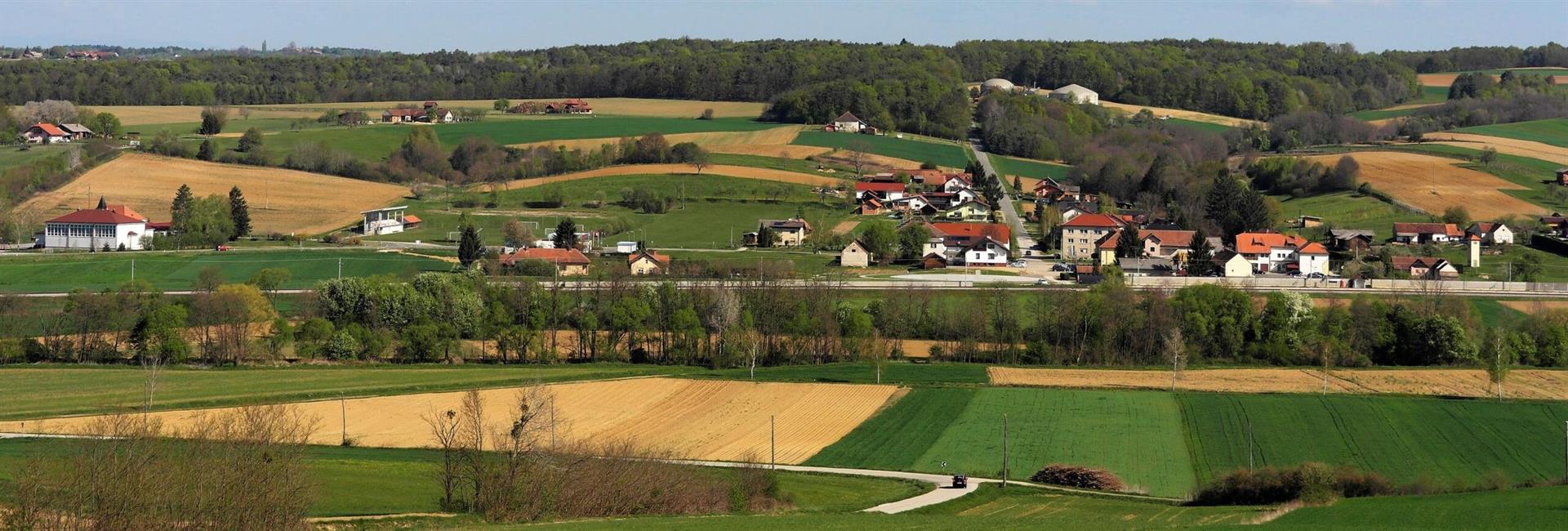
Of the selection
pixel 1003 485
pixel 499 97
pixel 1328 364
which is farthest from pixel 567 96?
pixel 1003 485

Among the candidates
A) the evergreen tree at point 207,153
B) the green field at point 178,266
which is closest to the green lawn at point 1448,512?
the green field at point 178,266

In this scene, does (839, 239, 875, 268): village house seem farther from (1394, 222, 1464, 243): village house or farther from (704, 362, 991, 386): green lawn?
(1394, 222, 1464, 243): village house

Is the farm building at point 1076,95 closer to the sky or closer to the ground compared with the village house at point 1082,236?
closer to the sky

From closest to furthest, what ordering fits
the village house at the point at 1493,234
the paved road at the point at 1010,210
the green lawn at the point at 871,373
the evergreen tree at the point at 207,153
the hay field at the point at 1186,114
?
the green lawn at the point at 871,373
the village house at the point at 1493,234
the paved road at the point at 1010,210
the evergreen tree at the point at 207,153
the hay field at the point at 1186,114

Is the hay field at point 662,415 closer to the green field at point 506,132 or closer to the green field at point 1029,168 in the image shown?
the green field at point 506,132

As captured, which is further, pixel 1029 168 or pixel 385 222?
pixel 1029 168

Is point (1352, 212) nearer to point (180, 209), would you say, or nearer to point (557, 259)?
point (557, 259)

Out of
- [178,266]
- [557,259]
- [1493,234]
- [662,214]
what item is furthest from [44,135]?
[1493,234]
